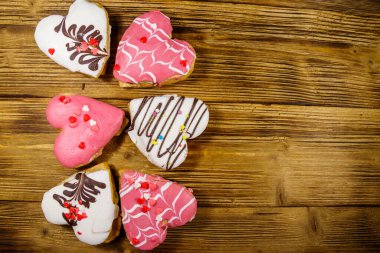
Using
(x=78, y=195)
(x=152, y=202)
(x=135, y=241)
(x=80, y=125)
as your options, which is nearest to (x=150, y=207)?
(x=152, y=202)

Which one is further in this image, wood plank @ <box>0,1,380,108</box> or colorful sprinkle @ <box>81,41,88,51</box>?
wood plank @ <box>0,1,380,108</box>

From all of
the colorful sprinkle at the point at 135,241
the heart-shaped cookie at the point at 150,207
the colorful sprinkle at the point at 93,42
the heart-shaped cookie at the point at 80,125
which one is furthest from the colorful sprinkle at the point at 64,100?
the colorful sprinkle at the point at 135,241

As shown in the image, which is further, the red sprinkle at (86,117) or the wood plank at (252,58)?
the wood plank at (252,58)

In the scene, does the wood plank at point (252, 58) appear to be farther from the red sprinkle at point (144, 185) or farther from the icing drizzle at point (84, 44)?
the red sprinkle at point (144, 185)

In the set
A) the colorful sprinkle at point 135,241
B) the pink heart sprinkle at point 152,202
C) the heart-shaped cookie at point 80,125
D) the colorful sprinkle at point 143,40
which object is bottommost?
the colorful sprinkle at point 135,241

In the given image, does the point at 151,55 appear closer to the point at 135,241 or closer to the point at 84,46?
the point at 84,46

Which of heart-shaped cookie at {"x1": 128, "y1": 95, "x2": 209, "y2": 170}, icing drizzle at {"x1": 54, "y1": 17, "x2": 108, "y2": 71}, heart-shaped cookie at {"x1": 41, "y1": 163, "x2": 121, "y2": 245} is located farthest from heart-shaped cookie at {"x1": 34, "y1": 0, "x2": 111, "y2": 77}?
heart-shaped cookie at {"x1": 41, "y1": 163, "x2": 121, "y2": 245}

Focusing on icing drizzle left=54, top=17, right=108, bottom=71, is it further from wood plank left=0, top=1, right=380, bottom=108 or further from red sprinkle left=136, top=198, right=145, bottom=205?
red sprinkle left=136, top=198, right=145, bottom=205
